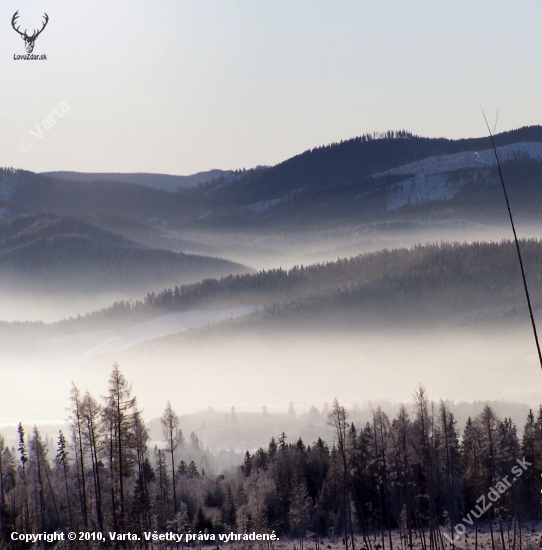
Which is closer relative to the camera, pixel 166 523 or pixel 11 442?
pixel 166 523

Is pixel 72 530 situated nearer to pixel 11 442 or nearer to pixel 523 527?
pixel 523 527

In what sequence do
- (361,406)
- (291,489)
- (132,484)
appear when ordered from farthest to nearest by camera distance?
(361,406)
(132,484)
(291,489)

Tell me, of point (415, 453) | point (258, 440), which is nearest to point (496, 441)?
point (415, 453)

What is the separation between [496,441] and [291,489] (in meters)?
20.1

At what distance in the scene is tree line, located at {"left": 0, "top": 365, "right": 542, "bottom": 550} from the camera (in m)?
60.7

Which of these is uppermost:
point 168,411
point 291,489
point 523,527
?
point 168,411

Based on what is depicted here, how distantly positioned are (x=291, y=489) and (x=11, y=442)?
6213 centimetres

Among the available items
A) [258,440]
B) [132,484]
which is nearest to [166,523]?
[132,484]

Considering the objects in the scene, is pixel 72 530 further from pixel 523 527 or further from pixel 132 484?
pixel 523 527

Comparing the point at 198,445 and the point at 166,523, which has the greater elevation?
the point at 198,445

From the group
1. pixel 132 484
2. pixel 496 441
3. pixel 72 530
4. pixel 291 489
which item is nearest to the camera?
pixel 72 530

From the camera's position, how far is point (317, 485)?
3221 inches

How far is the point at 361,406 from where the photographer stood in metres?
188

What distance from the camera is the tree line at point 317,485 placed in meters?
60.7
